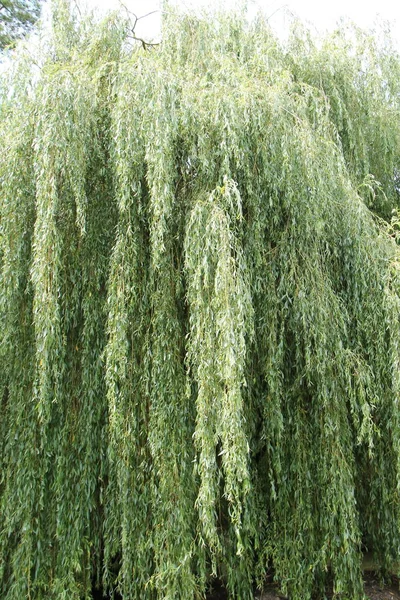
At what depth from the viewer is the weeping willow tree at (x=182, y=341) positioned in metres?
2.82

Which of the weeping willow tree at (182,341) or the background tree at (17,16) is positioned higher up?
the background tree at (17,16)

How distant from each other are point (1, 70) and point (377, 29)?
13.3 feet

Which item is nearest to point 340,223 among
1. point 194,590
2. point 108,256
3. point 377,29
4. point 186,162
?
point 186,162

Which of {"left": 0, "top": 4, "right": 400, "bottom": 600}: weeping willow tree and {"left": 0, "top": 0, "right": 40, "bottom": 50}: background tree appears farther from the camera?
{"left": 0, "top": 0, "right": 40, "bottom": 50}: background tree

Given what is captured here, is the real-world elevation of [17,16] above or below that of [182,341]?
above

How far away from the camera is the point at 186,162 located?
3266 mm

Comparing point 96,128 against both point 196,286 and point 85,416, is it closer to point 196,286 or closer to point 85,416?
point 196,286

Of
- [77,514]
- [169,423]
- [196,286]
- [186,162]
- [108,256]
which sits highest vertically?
[186,162]

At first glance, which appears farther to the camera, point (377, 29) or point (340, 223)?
point (377, 29)

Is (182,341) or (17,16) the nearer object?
(182,341)

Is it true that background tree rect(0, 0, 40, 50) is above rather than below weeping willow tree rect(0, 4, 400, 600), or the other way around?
above

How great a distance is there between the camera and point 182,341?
10.3 feet

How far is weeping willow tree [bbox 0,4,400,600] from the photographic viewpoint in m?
2.82

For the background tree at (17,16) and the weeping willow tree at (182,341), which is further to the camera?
the background tree at (17,16)
